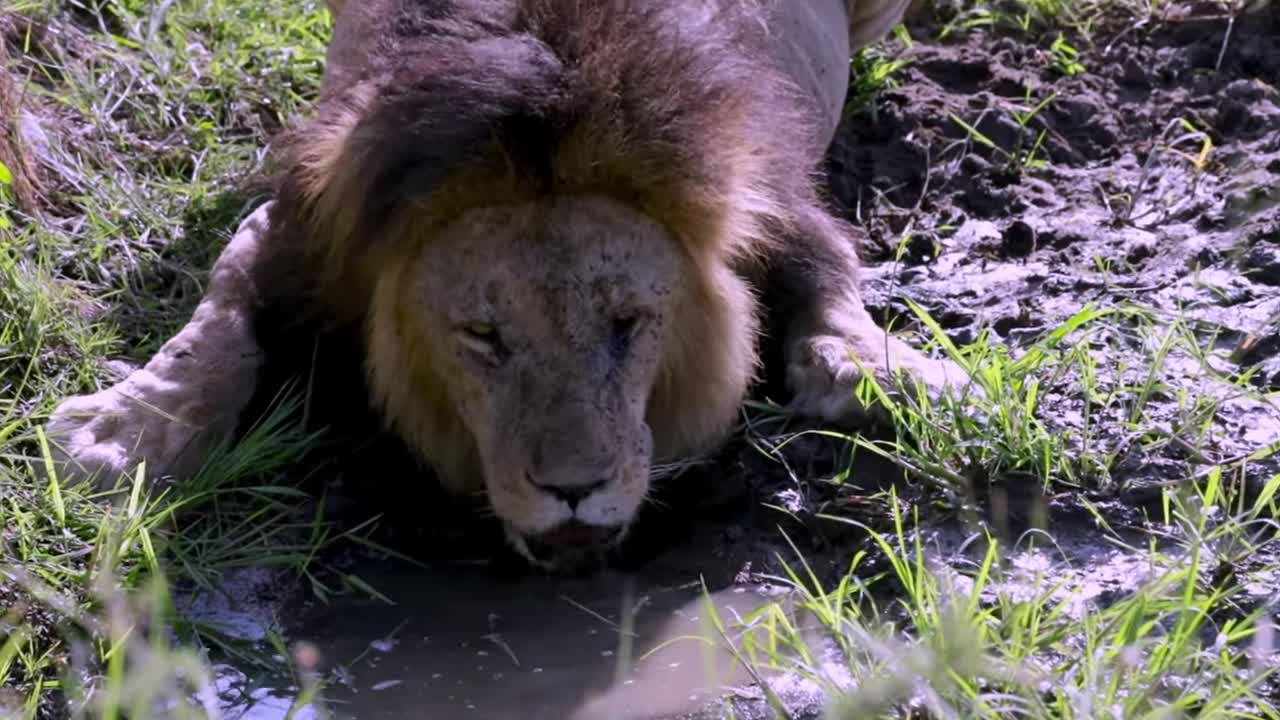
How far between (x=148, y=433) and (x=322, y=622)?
59 cm

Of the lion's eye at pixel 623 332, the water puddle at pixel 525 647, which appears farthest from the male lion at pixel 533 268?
the water puddle at pixel 525 647

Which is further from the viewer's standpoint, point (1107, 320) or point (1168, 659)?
point (1107, 320)

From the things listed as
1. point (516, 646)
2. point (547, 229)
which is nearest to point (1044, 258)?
point (547, 229)

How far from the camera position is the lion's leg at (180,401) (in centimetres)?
360

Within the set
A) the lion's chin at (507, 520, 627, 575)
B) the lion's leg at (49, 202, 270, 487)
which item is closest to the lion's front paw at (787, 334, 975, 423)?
the lion's chin at (507, 520, 627, 575)

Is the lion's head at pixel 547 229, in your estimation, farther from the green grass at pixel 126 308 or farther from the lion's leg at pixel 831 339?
the green grass at pixel 126 308

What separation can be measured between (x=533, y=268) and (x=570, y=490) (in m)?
0.45

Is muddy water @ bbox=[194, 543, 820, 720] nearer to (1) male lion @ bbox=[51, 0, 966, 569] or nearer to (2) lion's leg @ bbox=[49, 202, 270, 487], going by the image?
(1) male lion @ bbox=[51, 0, 966, 569]

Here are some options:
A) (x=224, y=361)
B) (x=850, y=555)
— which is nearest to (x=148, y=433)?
(x=224, y=361)

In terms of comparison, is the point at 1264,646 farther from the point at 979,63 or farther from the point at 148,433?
the point at 979,63

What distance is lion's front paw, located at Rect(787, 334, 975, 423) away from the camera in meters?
3.77

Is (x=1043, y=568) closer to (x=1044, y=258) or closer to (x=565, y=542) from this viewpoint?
(x=565, y=542)

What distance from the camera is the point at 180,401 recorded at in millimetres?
3727

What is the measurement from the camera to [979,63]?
5.61 meters
